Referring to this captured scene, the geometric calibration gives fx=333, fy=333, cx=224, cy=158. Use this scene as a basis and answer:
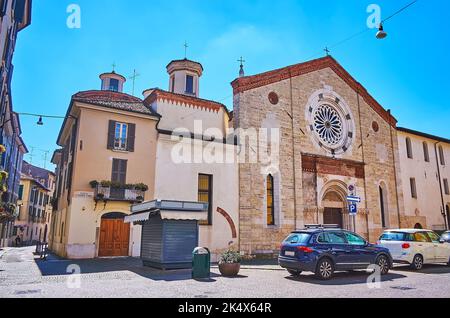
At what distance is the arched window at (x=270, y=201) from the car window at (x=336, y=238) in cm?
876

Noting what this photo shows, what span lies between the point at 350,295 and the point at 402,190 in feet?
71.3

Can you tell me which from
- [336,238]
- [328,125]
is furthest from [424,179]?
[336,238]

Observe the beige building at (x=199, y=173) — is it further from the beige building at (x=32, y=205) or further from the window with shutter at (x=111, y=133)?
the beige building at (x=32, y=205)

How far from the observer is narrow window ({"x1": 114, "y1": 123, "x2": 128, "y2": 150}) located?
17.2 metres

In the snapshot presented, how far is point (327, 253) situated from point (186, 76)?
60.8ft

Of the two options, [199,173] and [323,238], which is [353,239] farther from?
[199,173]

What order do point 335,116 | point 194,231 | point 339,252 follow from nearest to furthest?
point 339,252 → point 194,231 → point 335,116

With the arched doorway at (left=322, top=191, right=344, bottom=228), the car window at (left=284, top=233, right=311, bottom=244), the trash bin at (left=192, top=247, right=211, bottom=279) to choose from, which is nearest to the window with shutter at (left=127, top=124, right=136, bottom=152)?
the trash bin at (left=192, top=247, right=211, bottom=279)

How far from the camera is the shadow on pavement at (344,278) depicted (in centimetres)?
962

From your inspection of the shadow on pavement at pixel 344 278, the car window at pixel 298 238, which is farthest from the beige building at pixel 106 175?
the shadow on pavement at pixel 344 278

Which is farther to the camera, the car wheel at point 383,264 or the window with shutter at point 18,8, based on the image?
the window with shutter at point 18,8

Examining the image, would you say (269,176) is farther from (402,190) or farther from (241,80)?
(402,190)

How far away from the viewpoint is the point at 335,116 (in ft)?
80.0
